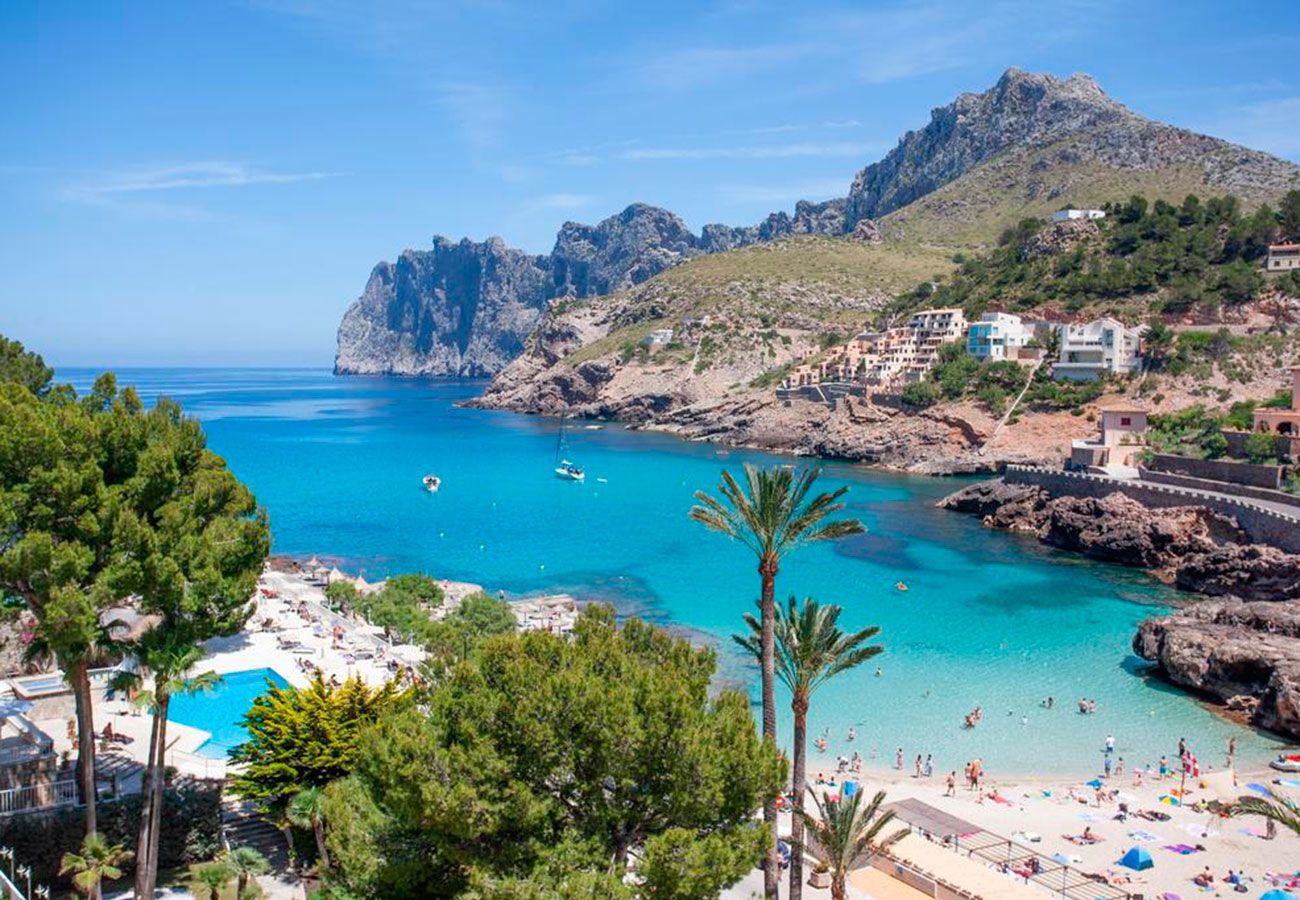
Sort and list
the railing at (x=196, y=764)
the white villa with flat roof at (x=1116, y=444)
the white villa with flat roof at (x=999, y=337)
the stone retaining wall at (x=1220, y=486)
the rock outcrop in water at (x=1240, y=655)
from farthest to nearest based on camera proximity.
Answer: the white villa with flat roof at (x=999, y=337) → the white villa with flat roof at (x=1116, y=444) → the stone retaining wall at (x=1220, y=486) → the rock outcrop in water at (x=1240, y=655) → the railing at (x=196, y=764)

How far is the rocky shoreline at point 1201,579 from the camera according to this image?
30.3m

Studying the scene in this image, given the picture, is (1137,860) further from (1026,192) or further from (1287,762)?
(1026,192)

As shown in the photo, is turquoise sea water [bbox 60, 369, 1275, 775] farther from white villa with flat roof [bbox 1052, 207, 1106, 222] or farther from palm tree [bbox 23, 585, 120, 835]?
white villa with flat roof [bbox 1052, 207, 1106, 222]

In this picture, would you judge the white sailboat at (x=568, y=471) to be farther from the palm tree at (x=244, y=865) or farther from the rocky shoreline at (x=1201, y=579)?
the palm tree at (x=244, y=865)

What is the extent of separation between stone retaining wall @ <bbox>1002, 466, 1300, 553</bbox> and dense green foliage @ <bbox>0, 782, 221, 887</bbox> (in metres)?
42.9

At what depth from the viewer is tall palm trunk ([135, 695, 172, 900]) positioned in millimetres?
16266

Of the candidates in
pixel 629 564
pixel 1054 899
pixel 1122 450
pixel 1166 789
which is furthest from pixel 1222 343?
pixel 1054 899

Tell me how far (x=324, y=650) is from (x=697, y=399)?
9494 centimetres

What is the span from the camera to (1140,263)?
88.9 m

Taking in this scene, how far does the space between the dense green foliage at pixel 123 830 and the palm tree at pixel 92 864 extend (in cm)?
112

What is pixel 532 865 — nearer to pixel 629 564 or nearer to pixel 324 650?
pixel 324 650

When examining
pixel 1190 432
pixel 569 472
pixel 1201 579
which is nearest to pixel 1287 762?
pixel 1201 579

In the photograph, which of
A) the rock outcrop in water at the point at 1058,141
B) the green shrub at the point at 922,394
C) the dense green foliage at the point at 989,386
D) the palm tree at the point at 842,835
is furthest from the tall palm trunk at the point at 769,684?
the rock outcrop in water at the point at 1058,141

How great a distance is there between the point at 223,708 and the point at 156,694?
29.7ft
